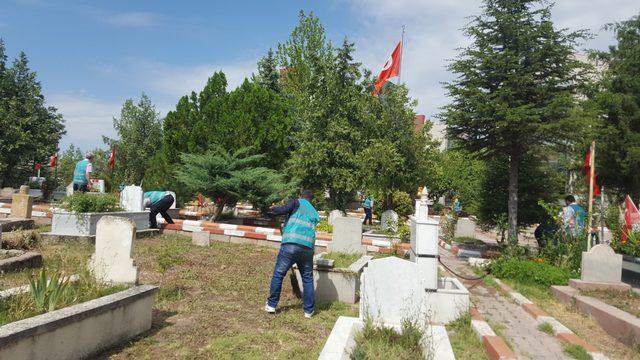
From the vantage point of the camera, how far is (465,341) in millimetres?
5848

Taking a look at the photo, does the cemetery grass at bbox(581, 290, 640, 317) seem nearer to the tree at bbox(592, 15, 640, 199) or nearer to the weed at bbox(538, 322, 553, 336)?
the weed at bbox(538, 322, 553, 336)

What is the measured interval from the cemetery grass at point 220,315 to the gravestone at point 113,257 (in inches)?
26.4

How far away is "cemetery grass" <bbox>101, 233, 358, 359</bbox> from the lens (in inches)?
193

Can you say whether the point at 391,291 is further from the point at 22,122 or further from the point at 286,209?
the point at 22,122

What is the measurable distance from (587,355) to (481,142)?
862 centimetres

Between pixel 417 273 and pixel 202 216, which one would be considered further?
pixel 202 216

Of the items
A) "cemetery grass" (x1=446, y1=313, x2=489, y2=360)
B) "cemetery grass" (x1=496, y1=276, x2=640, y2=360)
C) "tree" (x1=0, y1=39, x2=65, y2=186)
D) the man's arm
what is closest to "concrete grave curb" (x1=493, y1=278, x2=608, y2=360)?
"cemetery grass" (x1=496, y1=276, x2=640, y2=360)

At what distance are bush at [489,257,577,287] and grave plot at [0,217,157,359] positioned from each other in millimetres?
7596

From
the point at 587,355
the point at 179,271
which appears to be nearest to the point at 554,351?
the point at 587,355

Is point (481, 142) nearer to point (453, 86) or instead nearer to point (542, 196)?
point (453, 86)

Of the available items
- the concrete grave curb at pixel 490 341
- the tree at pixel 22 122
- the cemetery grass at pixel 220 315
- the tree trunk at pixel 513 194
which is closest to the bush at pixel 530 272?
the tree trunk at pixel 513 194

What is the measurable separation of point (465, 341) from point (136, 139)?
29365 mm

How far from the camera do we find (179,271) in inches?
328

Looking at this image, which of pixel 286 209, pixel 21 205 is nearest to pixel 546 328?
pixel 286 209
